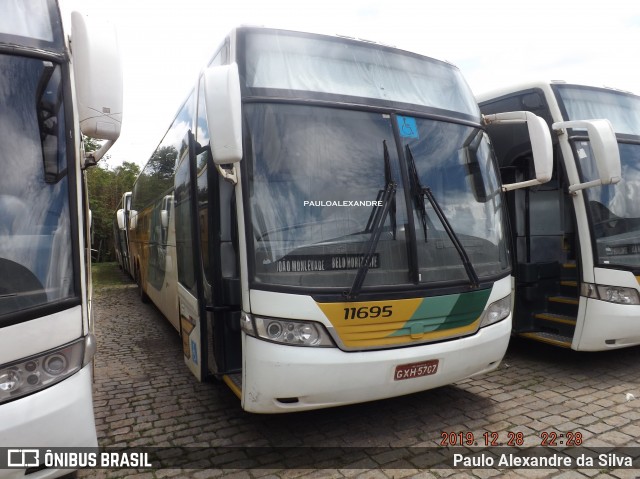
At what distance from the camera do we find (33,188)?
108 inches

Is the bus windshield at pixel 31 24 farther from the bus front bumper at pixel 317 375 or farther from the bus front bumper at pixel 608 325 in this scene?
the bus front bumper at pixel 608 325

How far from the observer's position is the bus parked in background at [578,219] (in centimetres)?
519

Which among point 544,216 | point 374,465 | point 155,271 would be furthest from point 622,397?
point 155,271

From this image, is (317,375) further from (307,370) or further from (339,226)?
(339,226)

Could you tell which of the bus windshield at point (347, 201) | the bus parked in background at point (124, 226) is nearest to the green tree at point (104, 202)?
the bus parked in background at point (124, 226)

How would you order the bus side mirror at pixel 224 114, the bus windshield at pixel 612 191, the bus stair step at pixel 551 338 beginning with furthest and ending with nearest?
the bus stair step at pixel 551 338 < the bus windshield at pixel 612 191 < the bus side mirror at pixel 224 114

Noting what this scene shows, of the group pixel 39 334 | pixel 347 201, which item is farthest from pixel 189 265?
pixel 39 334

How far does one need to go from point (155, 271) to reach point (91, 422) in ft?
19.8

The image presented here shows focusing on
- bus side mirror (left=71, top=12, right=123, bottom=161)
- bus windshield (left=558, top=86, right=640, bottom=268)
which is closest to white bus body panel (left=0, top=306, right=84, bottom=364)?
bus side mirror (left=71, top=12, right=123, bottom=161)

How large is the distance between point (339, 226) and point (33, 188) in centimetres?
205

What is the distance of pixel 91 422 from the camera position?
2736 mm

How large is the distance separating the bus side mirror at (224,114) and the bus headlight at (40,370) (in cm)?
151

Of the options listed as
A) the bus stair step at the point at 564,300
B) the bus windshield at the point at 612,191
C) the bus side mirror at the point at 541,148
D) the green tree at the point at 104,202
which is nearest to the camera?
the bus side mirror at the point at 541,148

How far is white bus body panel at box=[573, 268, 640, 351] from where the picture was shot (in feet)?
16.9
